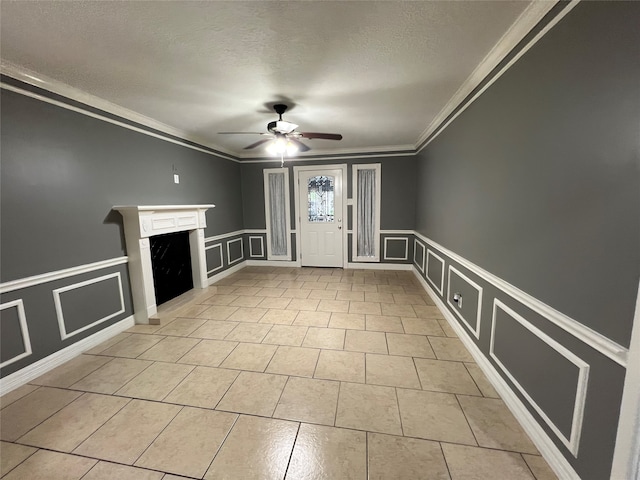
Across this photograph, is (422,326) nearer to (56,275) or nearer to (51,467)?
(51,467)

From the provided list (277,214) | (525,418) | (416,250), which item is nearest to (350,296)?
(416,250)

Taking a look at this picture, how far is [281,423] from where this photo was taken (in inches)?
65.2

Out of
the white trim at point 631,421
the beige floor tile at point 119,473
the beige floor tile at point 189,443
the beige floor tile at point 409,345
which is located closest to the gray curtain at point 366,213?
the beige floor tile at point 409,345

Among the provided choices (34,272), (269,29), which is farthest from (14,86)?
(269,29)

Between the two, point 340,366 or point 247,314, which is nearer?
point 340,366

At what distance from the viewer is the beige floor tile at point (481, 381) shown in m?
1.89

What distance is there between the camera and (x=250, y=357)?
2.37 meters

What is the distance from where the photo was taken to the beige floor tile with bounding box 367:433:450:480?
1.33m

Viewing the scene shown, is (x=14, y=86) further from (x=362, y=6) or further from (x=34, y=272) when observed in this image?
(x=362, y=6)

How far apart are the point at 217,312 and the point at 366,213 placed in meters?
3.31

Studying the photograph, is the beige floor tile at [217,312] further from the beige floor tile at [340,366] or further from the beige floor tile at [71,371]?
the beige floor tile at [340,366]

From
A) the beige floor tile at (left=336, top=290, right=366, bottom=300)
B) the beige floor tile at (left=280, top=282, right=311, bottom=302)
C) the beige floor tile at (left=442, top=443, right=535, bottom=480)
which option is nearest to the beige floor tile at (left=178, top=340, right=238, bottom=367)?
the beige floor tile at (left=280, top=282, right=311, bottom=302)

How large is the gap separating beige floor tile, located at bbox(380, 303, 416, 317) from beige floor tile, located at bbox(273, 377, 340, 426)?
1.46m

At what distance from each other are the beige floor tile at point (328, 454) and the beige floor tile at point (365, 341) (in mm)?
921
